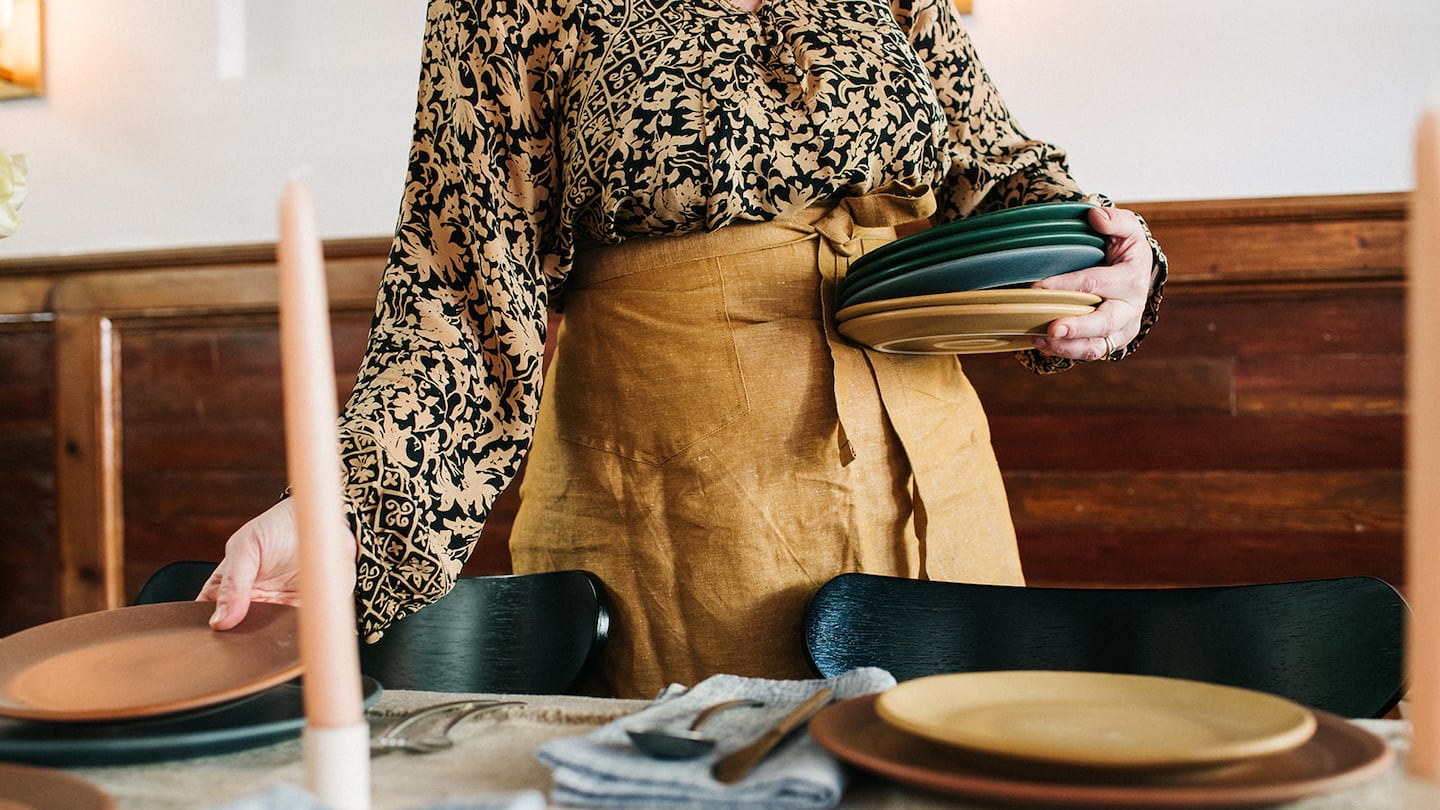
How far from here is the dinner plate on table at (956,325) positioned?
92 cm

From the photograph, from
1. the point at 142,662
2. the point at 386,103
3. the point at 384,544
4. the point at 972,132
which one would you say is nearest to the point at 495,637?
the point at 384,544

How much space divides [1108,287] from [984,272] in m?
0.15

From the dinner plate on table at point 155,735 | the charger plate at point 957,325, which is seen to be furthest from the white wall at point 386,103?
the dinner plate on table at point 155,735

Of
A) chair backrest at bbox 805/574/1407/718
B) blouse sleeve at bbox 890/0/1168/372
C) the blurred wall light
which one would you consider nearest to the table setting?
chair backrest at bbox 805/574/1407/718

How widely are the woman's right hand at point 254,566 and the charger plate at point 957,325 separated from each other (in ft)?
1.69

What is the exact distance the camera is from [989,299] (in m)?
0.91

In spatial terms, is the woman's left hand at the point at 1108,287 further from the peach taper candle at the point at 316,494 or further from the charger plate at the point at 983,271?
the peach taper candle at the point at 316,494

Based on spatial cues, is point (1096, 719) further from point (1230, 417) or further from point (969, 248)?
point (1230, 417)

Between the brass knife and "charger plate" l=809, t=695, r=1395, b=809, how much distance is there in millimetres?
20

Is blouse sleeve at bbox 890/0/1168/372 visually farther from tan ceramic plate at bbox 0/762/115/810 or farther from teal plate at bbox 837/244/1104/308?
tan ceramic plate at bbox 0/762/115/810

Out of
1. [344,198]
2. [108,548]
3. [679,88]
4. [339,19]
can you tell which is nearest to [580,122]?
[679,88]

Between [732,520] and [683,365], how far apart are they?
6.4 inches

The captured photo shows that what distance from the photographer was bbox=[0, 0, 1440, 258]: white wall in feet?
6.85

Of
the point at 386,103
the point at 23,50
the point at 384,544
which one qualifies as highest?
the point at 23,50
